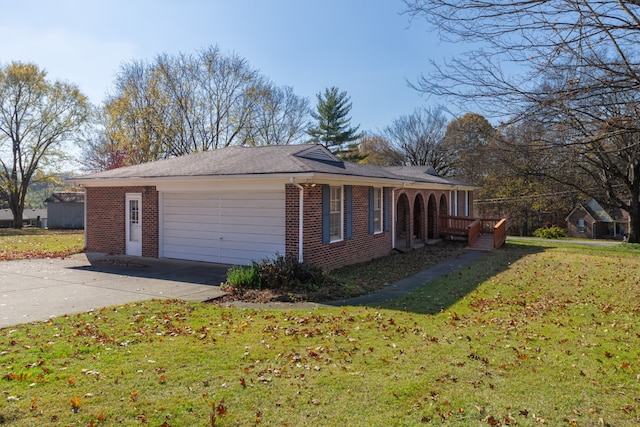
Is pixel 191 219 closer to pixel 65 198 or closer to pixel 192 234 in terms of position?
pixel 192 234

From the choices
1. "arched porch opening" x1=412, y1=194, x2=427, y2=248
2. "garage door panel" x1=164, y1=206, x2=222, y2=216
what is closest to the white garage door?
"garage door panel" x1=164, y1=206, x2=222, y2=216

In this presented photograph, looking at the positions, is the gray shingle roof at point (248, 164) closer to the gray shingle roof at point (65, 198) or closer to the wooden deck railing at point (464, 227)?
the wooden deck railing at point (464, 227)

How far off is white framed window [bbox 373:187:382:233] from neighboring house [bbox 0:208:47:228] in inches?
1669

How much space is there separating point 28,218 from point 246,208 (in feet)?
178

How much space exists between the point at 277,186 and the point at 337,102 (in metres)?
35.5

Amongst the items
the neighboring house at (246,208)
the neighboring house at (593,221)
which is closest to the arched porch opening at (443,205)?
the neighboring house at (246,208)

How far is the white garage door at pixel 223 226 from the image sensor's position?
11.8 m

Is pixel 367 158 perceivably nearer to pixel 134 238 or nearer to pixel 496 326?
pixel 134 238

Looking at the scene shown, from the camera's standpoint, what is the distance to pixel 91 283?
994 cm

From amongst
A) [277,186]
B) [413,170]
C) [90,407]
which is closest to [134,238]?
[277,186]

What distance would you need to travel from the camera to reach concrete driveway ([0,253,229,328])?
7.69m

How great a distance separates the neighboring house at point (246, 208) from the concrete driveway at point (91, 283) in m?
0.89

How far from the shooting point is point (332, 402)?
4066 millimetres

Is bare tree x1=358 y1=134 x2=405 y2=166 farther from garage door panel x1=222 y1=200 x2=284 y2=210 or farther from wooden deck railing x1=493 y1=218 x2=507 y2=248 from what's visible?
garage door panel x1=222 y1=200 x2=284 y2=210
